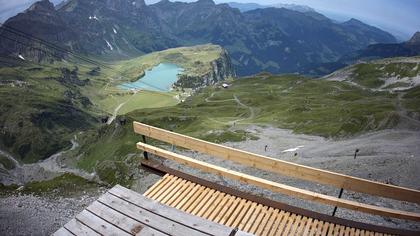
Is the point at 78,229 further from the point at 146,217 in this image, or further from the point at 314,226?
the point at 314,226

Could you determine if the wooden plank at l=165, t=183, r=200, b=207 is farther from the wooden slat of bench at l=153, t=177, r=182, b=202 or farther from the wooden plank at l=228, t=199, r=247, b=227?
the wooden plank at l=228, t=199, r=247, b=227

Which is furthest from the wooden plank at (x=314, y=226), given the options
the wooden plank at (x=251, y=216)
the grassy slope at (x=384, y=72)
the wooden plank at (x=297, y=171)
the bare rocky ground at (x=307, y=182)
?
the grassy slope at (x=384, y=72)

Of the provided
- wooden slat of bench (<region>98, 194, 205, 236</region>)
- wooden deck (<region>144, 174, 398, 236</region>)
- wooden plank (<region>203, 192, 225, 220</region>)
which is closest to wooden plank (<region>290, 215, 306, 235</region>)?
wooden deck (<region>144, 174, 398, 236</region>)

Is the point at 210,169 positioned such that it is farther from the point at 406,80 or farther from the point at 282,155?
Answer: the point at 406,80

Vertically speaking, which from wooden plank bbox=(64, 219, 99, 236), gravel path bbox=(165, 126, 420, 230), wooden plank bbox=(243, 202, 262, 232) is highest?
wooden plank bbox=(64, 219, 99, 236)

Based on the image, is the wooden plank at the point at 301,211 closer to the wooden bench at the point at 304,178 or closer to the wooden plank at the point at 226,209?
the wooden plank at the point at 226,209

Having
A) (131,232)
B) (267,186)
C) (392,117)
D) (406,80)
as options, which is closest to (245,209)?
(267,186)
